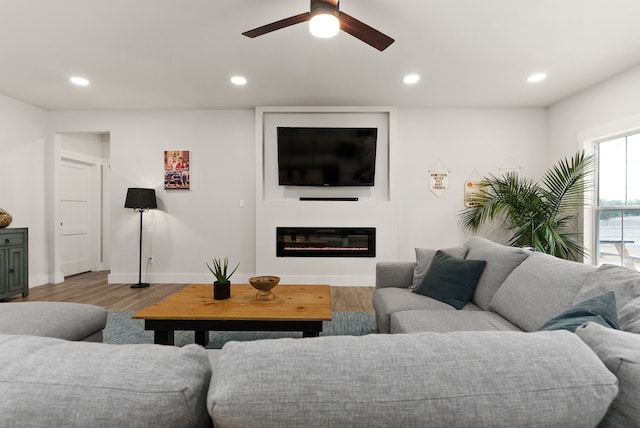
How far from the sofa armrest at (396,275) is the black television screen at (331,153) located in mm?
1943

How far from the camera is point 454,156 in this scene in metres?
4.61

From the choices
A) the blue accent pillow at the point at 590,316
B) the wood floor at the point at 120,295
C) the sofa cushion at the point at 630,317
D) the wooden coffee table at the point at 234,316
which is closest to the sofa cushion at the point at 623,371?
the blue accent pillow at the point at 590,316

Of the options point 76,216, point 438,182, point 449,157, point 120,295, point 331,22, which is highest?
point 331,22

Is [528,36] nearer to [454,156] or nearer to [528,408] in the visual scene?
[454,156]

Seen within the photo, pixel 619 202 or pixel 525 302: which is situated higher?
pixel 619 202

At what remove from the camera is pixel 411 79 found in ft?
11.8

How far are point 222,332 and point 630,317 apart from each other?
2.61m

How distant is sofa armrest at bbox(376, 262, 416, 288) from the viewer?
108 inches

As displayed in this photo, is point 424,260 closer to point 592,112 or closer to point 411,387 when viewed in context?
point 411,387

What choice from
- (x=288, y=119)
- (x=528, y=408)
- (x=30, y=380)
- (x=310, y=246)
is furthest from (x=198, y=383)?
(x=288, y=119)

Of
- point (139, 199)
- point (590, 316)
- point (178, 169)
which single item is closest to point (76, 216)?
point (139, 199)

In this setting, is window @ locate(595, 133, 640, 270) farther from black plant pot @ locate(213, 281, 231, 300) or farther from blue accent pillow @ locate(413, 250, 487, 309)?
black plant pot @ locate(213, 281, 231, 300)

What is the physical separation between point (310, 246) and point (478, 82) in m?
2.84

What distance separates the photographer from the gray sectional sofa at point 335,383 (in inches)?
20.2
